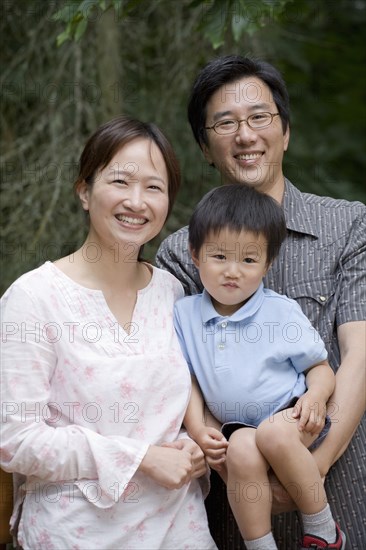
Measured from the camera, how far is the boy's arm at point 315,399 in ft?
7.23

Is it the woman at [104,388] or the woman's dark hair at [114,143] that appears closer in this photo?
the woman at [104,388]

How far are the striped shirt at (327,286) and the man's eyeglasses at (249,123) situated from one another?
0.26 meters

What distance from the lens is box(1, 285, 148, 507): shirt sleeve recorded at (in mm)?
2053

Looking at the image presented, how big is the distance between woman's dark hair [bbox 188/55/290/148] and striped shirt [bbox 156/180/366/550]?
1.15 ft

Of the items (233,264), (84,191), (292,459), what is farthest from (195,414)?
(84,191)

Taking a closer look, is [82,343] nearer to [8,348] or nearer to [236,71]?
[8,348]

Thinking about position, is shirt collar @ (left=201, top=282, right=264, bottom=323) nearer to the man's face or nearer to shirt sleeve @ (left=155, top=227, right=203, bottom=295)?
shirt sleeve @ (left=155, top=227, right=203, bottom=295)

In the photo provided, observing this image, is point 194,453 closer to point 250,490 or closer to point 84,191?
point 250,490

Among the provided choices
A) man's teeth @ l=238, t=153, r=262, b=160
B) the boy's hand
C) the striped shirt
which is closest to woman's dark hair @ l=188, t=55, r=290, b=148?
man's teeth @ l=238, t=153, r=262, b=160

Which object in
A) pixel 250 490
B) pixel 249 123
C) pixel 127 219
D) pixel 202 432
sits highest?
pixel 249 123

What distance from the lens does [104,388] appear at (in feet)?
7.00

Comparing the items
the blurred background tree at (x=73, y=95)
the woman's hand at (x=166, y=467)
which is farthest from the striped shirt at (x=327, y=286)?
the blurred background tree at (x=73, y=95)

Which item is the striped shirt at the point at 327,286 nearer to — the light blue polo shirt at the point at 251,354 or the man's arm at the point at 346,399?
the man's arm at the point at 346,399

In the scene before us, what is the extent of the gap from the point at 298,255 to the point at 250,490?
78 centimetres
